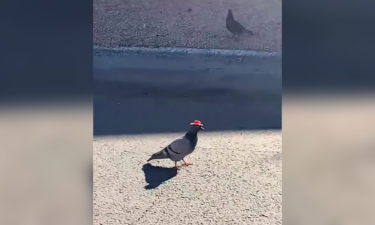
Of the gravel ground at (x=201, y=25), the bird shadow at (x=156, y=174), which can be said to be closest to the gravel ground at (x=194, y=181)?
the bird shadow at (x=156, y=174)

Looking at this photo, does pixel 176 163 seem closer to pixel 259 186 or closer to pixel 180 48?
pixel 259 186

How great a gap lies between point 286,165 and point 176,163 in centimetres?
47

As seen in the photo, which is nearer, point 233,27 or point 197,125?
point 197,125

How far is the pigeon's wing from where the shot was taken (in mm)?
1995

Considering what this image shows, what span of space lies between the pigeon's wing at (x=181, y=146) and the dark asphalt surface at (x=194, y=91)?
0.05 meters

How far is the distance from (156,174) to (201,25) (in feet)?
2.20

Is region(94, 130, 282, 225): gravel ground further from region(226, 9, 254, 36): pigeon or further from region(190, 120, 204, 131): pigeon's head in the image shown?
region(226, 9, 254, 36): pigeon

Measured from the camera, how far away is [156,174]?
1.99 m

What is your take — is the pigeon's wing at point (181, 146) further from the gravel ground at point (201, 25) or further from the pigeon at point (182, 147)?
the gravel ground at point (201, 25)

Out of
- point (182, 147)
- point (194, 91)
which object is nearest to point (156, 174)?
point (182, 147)

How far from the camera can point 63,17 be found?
1.88m

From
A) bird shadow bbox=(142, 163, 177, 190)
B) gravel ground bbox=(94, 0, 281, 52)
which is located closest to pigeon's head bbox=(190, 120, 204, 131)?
bird shadow bbox=(142, 163, 177, 190)

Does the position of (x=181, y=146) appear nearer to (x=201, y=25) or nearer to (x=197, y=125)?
(x=197, y=125)

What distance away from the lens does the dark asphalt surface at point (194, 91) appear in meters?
2.04
